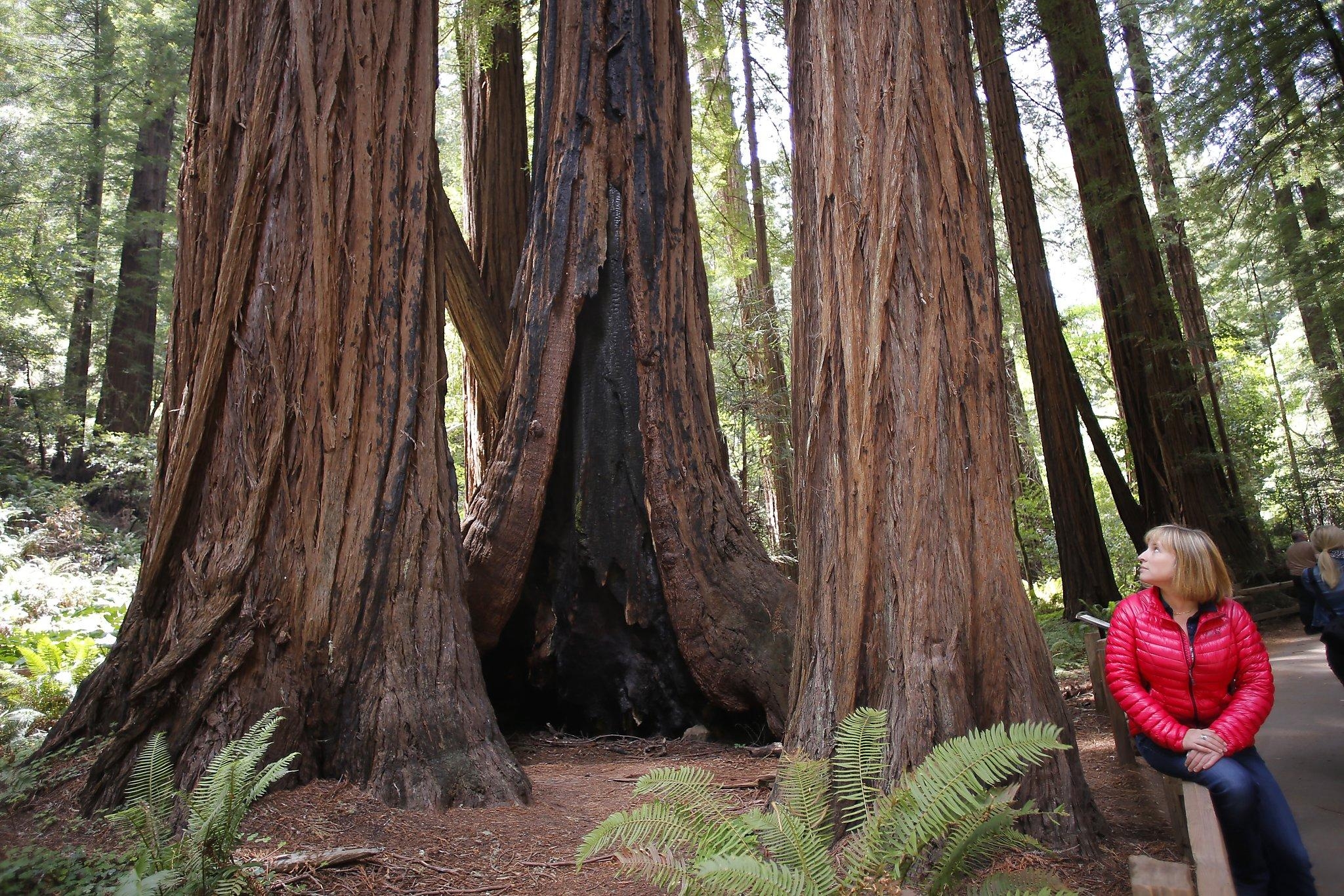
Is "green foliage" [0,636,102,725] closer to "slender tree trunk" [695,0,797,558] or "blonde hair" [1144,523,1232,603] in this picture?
"blonde hair" [1144,523,1232,603]

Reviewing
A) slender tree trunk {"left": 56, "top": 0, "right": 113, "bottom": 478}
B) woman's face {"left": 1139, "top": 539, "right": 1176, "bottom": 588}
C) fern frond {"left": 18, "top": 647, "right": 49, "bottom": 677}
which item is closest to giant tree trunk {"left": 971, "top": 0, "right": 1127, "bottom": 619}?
woman's face {"left": 1139, "top": 539, "right": 1176, "bottom": 588}

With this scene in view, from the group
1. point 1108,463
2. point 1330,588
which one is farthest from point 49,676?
point 1108,463

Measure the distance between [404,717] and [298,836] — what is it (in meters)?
0.70

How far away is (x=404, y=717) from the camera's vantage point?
12.8 ft

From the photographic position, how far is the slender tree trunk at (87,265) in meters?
15.6

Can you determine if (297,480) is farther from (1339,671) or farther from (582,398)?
(1339,671)

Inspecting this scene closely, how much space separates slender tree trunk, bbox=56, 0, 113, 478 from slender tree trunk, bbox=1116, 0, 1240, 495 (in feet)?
59.6

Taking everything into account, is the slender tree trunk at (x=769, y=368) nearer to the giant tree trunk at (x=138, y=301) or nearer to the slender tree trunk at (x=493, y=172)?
the slender tree trunk at (x=493, y=172)

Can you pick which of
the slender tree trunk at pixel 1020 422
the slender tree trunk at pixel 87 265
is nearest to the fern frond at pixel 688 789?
the slender tree trunk at pixel 1020 422

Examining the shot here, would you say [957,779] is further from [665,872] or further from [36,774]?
[36,774]

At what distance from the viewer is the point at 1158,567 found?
302cm

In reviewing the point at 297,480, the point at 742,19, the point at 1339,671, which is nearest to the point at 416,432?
the point at 297,480

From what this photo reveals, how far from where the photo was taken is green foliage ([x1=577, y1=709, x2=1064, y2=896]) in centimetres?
238

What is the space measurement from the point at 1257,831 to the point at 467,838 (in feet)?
9.56
